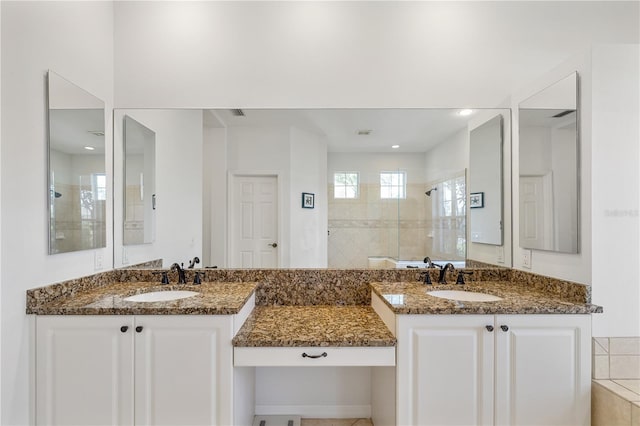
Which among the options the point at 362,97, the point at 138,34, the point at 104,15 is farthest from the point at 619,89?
the point at 104,15

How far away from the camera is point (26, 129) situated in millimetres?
1529

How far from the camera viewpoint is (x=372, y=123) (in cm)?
224

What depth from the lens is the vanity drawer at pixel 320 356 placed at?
5.06 ft

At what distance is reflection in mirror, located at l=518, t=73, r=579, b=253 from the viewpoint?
1733mm

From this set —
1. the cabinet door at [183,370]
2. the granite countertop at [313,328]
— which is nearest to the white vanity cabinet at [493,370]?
the granite countertop at [313,328]

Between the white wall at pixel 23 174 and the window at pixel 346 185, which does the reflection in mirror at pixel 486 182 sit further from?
the white wall at pixel 23 174

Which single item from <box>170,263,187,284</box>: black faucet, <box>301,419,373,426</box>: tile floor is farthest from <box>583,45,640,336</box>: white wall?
<box>170,263,187,284</box>: black faucet

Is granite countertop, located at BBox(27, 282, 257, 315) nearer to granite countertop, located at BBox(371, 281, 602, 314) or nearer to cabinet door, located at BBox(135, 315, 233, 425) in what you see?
cabinet door, located at BBox(135, 315, 233, 425)

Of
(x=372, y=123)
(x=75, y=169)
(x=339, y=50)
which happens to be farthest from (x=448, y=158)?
(x=75, y=169)

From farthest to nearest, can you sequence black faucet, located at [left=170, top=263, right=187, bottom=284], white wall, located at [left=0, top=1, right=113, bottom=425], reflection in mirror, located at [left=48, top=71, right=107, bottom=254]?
1. black faucet, located at [left=170, top=263, right=187, bottom=284]
2. reflection in mirror, located at [left=48, top=71, right=107, bottom=254]
3. white wall, located at [left=0, top=1, right=113, bottom=425]

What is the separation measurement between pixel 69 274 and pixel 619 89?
2.93m

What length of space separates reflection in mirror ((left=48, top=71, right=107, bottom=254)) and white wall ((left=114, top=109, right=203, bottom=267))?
301 mm

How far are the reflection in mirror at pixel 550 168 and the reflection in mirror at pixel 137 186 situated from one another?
7.82ft

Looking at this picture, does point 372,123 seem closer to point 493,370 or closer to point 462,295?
point 462,295
